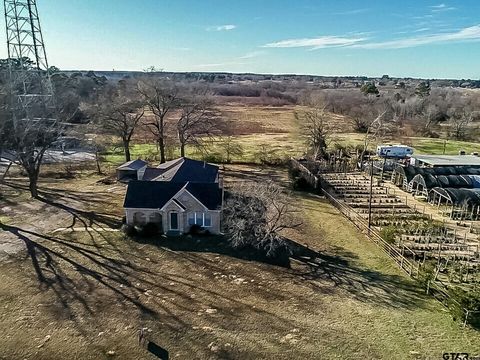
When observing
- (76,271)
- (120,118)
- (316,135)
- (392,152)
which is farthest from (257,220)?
(392,152)

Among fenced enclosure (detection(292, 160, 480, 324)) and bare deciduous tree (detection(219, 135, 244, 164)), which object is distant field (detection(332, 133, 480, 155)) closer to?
bare deciduous tree (detection(219, 135, 244, 164))

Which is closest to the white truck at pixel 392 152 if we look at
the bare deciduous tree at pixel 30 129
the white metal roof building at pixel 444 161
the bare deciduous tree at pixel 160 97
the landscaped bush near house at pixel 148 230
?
the white metal roof building at pixel 444 161

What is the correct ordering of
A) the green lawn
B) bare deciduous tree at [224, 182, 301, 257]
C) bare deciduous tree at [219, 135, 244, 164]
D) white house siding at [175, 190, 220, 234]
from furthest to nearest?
the green lawn
bare deciduous tree at [219, 135, 244, 164]
white house siding at [175, 190, 220, 234]
bare deciduous tree at [224, 182, 301, 257]

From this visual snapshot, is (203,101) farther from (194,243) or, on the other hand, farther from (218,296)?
(218,296)

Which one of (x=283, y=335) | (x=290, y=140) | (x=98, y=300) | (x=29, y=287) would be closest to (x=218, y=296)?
(x=283, y=335)

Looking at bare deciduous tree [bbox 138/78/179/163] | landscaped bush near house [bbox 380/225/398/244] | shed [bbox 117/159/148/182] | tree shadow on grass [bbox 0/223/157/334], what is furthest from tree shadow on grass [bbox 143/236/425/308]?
bare deciduous tree [bbox 138/78/179/163]

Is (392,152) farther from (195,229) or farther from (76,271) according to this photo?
(76,271)
